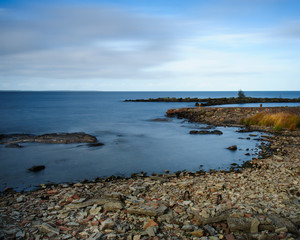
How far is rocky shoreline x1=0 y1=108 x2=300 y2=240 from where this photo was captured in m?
6.21

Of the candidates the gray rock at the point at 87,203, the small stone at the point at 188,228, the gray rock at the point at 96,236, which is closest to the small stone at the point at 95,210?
the gray rock at the point at 87,203

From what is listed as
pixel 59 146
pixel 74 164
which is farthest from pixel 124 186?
pixel 59 146

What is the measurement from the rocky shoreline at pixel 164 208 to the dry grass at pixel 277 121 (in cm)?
1291

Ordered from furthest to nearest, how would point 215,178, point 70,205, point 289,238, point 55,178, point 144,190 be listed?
point 55,178 → point 215,178 → point 144,190 → point 70,205 → point 289,238

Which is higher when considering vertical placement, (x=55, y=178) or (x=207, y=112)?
(x=207, y=112)

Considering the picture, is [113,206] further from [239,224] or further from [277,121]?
[277,121]

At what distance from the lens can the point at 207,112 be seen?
1383 inches

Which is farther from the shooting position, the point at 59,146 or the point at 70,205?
the point at 59,146

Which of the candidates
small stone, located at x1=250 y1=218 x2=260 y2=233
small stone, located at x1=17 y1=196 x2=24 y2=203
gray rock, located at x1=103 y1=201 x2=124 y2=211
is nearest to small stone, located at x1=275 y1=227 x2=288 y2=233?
small stone, located at x1=250 y1=218 x2=260 y2=233

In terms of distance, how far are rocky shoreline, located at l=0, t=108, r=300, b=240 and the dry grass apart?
42.3 feet

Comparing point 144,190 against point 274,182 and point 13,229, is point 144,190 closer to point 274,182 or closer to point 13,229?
point 13,229

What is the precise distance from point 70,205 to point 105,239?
2263 millimetres

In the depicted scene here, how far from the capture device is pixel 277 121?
2394cm

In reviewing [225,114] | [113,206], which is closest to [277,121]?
[225,114]
